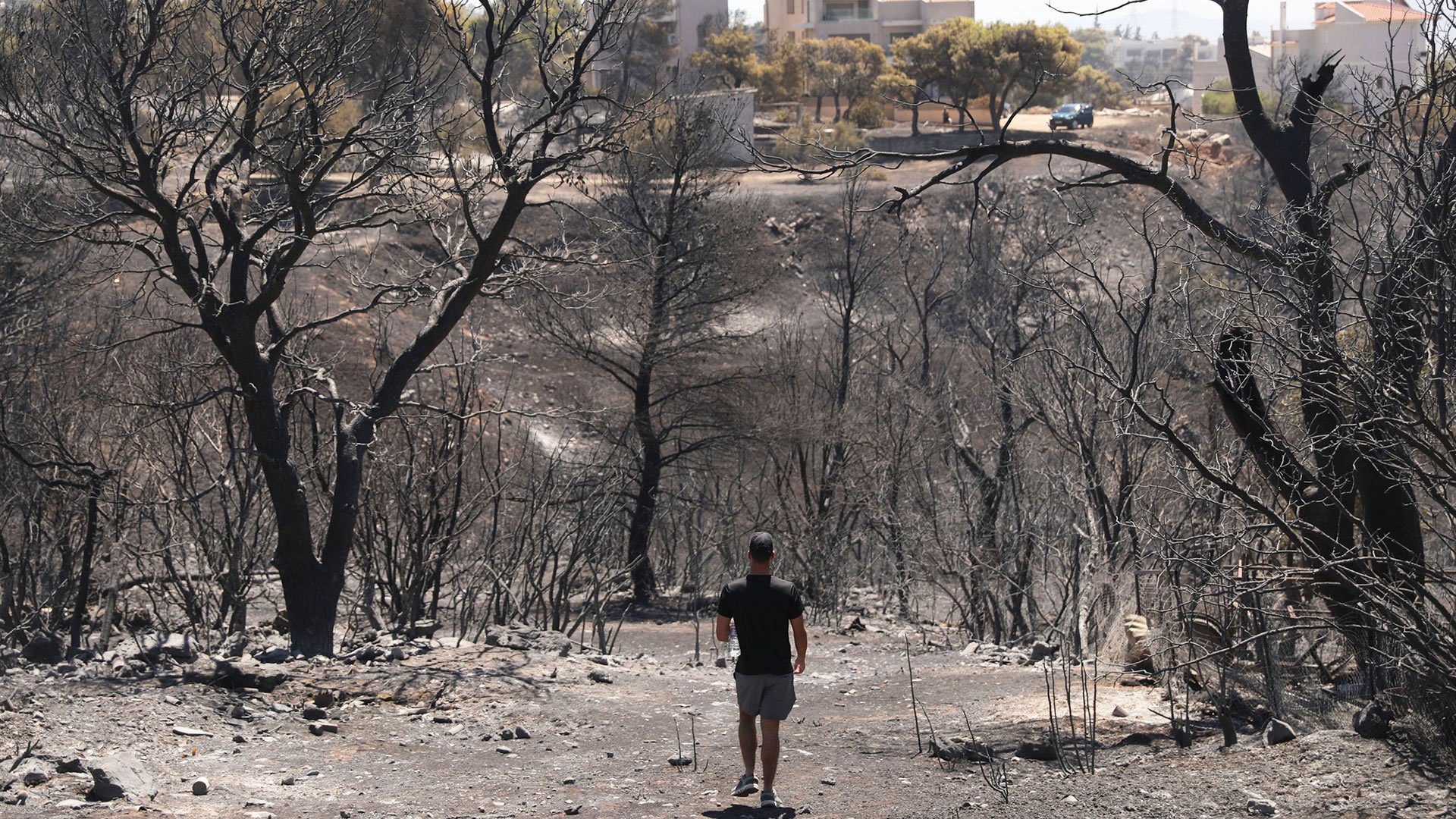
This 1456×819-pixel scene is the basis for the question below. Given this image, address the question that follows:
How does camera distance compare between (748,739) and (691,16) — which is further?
(691,16)

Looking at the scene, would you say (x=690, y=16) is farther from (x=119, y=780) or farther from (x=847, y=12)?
(x=119, y=780)

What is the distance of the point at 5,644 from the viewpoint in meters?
10.5

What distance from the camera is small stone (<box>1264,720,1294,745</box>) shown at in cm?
686

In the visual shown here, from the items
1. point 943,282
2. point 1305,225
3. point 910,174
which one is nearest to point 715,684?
point 1305,225

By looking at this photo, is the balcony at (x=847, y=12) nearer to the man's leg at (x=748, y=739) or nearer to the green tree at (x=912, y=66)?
the green tree at (x=912, y=66)

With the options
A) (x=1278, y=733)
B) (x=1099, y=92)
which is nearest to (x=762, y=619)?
(x=1278, y=733)

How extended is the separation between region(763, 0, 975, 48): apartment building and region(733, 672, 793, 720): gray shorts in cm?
8457

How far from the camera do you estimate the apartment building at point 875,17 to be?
3482 inches

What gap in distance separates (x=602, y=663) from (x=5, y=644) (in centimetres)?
495

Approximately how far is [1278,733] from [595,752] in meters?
4.01

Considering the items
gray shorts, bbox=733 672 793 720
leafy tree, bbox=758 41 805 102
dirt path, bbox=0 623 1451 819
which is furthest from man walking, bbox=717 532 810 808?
leafy tree, bbox=758 41 805 102

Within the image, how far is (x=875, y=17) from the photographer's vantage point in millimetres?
89312

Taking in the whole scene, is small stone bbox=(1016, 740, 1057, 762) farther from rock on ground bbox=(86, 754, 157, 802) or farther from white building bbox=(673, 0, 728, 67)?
Answer: white building bbox=(673, 0, 728, 67)

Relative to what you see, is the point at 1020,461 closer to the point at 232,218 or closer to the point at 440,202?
the point at 440,202
